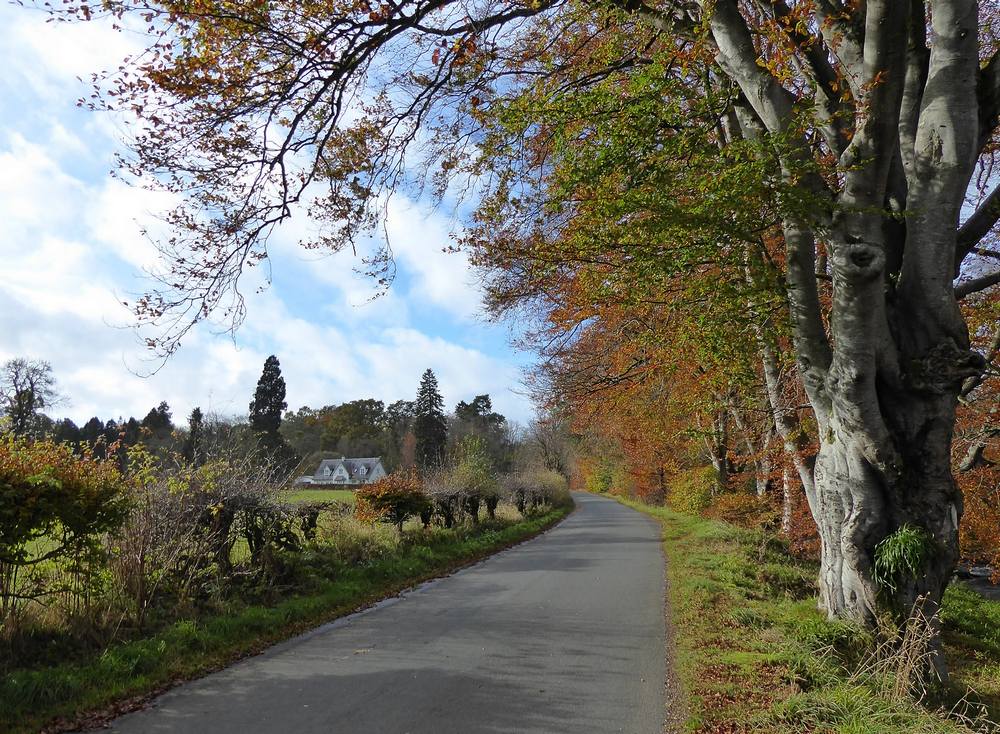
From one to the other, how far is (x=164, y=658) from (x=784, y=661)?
19.1 ft

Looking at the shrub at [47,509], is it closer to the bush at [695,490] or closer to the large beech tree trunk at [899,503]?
the large beech tree trunk at [899,503]

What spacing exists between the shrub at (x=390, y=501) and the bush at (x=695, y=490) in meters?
14.8

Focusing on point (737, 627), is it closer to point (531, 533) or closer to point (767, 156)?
point (767, 156)

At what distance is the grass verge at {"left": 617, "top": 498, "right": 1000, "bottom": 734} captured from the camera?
4.28 m

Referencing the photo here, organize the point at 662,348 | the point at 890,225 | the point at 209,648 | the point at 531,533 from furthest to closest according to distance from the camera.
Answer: the point at 531,533
the point at 662,348
the point at 890,225
the point at 209,648

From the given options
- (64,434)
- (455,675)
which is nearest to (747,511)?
(455,675)

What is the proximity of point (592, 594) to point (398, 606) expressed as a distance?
9.91 ft

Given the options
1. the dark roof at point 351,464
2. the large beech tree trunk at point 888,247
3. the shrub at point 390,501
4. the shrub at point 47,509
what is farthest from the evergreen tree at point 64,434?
the dark roof at point 351,464

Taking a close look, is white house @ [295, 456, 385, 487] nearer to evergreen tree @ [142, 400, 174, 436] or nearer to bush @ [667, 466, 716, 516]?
evergreen tree @ [142, 400, 174, 436]

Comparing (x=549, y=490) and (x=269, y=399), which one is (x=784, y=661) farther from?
(x=269, y=399)

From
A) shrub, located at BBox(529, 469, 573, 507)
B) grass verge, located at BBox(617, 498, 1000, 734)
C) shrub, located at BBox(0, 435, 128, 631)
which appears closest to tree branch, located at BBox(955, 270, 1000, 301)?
grass verge, located at BBox(617, 498, 1000, 734)

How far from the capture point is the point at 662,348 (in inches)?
409

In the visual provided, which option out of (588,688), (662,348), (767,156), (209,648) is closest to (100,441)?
(209,648)

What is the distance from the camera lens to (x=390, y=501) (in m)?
13.7
